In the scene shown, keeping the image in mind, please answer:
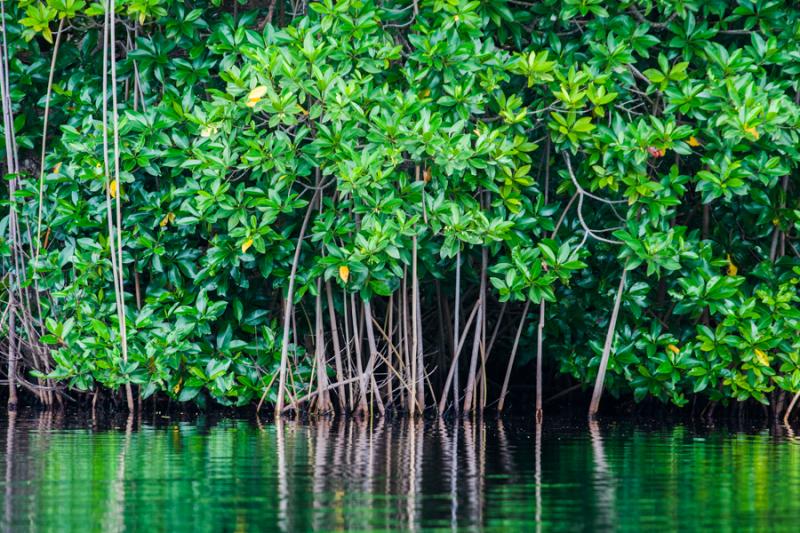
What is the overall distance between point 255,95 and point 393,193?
3.65 ft

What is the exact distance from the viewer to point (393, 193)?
9.23m

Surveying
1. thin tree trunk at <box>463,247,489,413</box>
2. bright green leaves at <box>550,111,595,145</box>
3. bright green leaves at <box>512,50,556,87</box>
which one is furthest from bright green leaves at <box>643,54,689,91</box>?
thin tree trunk at <box>463,247,489,413</box>

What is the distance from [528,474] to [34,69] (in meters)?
5.58

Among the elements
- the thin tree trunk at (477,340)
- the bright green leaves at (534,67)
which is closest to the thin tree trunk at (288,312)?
the thin tree trunk at (477,340)

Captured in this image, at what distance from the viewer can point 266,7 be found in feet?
34.5

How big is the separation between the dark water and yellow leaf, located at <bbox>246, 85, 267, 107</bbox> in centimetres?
211

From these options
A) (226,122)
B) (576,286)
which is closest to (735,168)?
(576,286)

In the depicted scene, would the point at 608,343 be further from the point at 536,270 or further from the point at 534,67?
the point at 534,67

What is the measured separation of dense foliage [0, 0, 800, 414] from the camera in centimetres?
920

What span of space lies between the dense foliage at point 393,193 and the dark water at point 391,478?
0.88 m

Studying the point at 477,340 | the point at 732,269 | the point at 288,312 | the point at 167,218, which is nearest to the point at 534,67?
the point at 477,340

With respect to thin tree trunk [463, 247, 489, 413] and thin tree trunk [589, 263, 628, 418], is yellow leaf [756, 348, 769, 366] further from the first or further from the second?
thin tree trunk [463, 247, 489, 413]

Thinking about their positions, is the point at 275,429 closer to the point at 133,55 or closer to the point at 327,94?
the point at 327,94

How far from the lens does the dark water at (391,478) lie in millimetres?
5234
